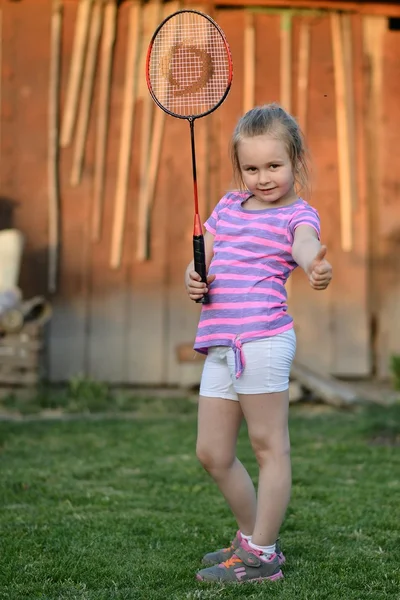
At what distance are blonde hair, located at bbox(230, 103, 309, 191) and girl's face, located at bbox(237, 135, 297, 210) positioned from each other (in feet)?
0.06

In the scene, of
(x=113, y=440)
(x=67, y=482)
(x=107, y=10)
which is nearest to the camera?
(x=67, y=482)

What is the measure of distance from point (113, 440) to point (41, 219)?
2.39 metres

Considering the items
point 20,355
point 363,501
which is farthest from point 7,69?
point 363,501

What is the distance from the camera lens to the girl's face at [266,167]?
3.00 metres

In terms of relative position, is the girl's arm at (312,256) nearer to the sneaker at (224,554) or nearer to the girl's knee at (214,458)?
the girl's knee at (214,458)

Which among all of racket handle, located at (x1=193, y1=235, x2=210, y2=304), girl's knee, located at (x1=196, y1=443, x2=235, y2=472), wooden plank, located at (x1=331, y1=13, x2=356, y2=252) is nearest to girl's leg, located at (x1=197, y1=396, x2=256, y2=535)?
girl's knee, located at (x1=196, y1=443, x2=235, y2=472)

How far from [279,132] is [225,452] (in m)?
1.00

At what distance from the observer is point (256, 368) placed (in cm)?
299

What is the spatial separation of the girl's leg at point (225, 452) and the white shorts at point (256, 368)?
0.04m

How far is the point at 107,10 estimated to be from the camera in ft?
23.4

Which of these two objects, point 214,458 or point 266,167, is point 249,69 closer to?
point 266,167

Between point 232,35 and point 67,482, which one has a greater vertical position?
point 232,35

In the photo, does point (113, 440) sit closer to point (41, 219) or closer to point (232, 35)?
point (41, 219)

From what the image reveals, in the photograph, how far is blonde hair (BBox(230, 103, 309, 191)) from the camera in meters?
3.01
